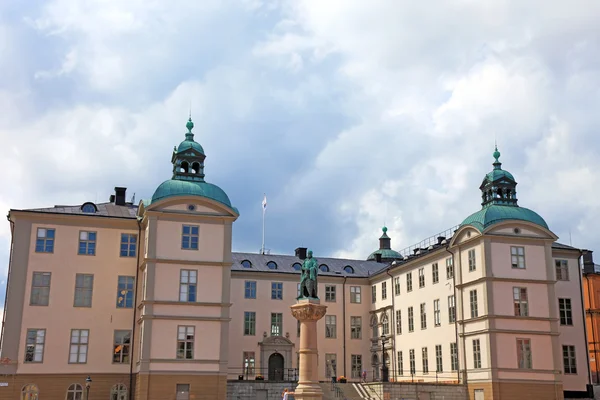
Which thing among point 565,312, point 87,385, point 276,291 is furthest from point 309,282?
point 276,291

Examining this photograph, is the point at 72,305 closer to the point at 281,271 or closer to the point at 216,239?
the point at 216,239

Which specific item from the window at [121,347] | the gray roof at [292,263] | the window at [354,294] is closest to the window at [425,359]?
the window at [354,294]

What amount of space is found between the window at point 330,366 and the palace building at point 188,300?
35.4 ft

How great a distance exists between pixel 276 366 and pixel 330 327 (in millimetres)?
5952

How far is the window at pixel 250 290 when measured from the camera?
61.6 metres

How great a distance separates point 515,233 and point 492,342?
768 centimetres

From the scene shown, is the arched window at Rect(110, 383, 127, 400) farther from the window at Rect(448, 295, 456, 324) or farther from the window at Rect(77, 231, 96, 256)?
the window at Rect(448, 295, 456, 324)

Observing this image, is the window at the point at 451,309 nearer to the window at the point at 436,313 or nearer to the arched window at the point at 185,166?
the window at the point at 436,313

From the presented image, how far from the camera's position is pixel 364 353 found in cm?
6344

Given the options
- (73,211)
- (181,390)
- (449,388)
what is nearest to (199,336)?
(181,390)

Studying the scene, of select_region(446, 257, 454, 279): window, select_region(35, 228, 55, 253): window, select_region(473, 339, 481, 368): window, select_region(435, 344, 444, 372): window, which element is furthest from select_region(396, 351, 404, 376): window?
select_region(35, 228, 55, 253): window

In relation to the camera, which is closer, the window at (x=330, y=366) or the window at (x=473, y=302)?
the window at (x=473, y=302)

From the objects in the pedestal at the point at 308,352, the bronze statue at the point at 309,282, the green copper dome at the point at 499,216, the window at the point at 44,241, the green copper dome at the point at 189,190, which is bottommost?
the pedestal at the point at 308,352

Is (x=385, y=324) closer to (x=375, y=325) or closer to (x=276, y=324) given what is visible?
(x=375, y=325)
